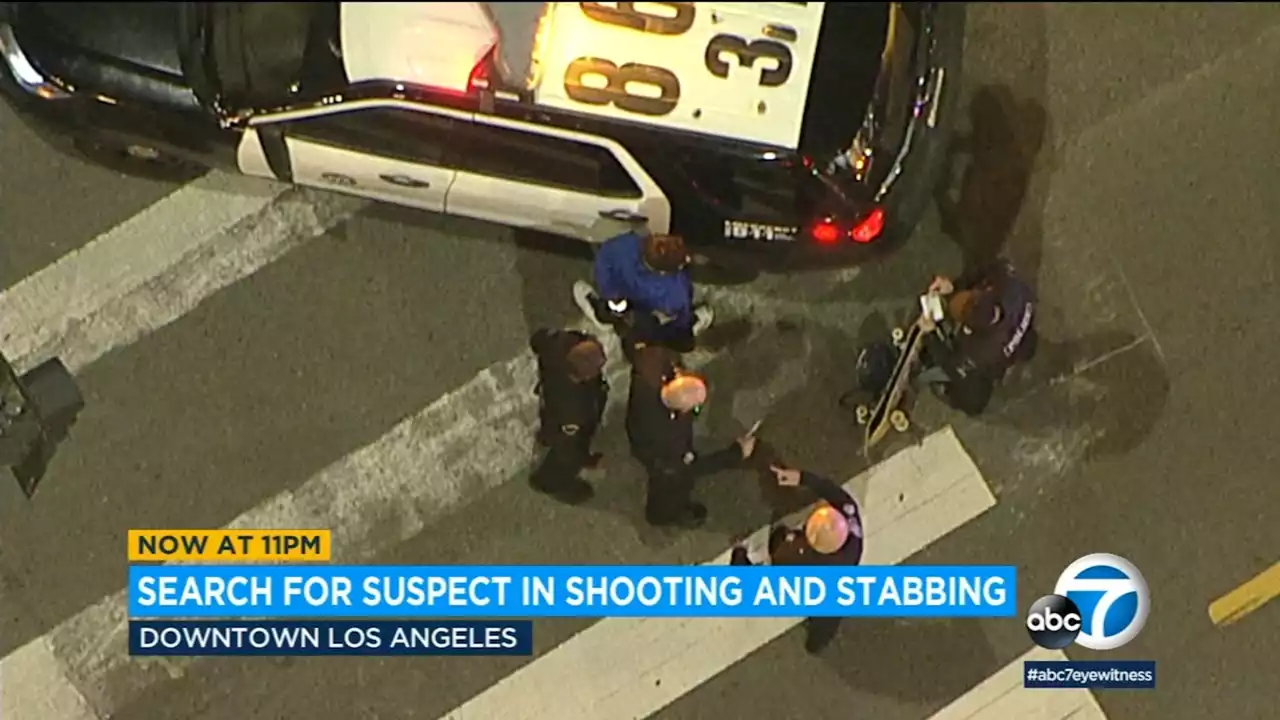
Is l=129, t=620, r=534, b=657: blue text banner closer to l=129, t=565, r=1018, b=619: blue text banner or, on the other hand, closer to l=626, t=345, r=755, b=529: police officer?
l=129, t=565, r=1018, b=619: blue text banner

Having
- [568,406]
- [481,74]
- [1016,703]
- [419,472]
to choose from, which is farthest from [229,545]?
[1016,703]

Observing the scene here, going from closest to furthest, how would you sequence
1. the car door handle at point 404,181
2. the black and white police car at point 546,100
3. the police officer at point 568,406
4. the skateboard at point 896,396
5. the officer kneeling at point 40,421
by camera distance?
the black and white police car at point 546,100 < the police officer at point 568,406 < the car door handle at point 404,181 < the skateboard at point 896,396 < the officer kneeling at point 40,421

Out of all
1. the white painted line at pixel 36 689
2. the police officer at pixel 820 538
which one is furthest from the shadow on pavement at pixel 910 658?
the white painted line at pixel 36 689

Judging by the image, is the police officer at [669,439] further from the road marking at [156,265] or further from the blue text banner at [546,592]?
the road marking at [156,265]

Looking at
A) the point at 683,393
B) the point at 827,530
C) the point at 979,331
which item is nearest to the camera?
the point at 683,393

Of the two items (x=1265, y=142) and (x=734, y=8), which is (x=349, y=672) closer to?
(x=734, y=8)

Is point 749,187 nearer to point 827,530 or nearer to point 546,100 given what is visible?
point 546,100
